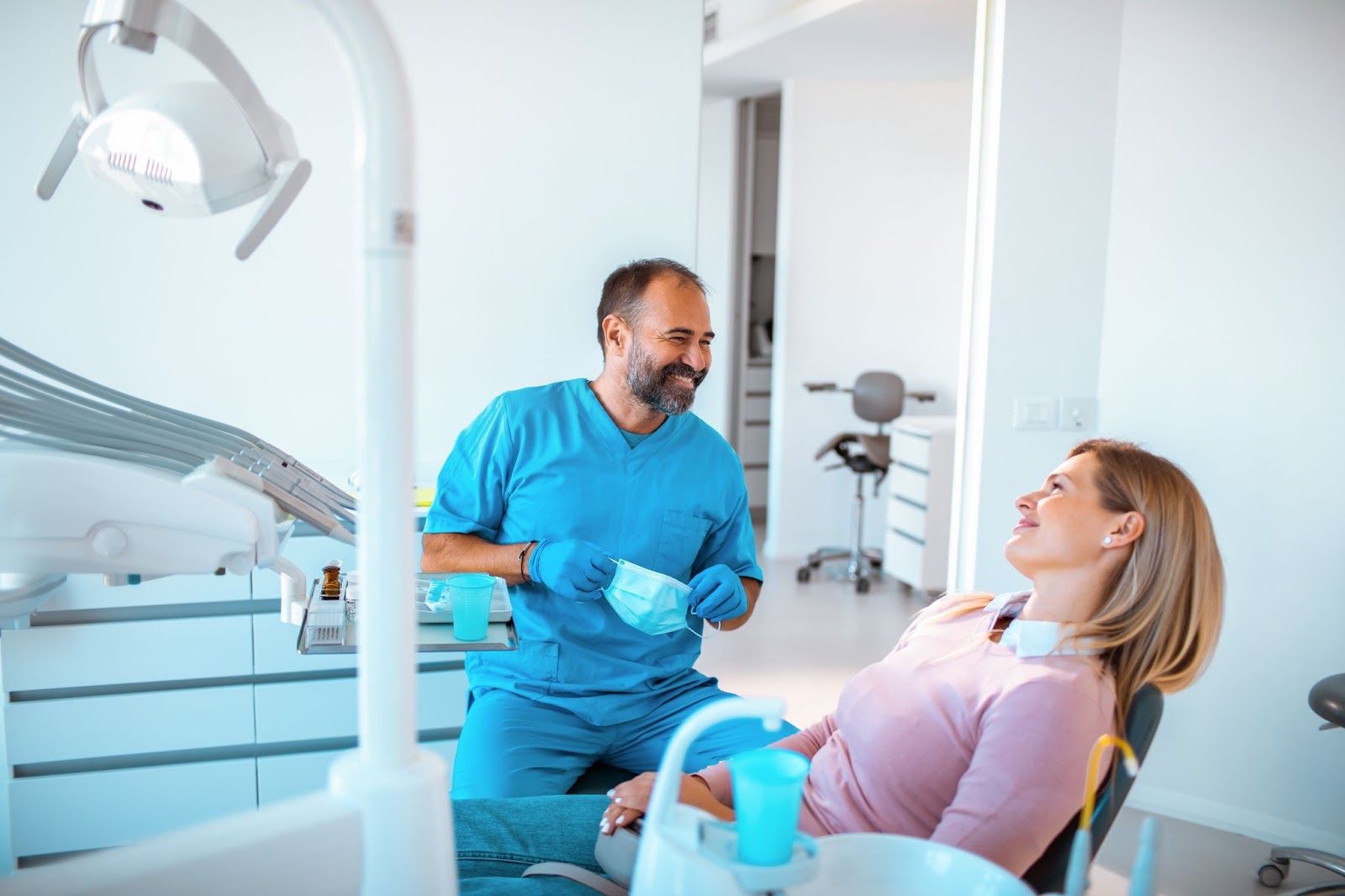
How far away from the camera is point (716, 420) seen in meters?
6.31

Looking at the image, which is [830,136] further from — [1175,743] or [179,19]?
[179,19]

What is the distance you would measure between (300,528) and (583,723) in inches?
34.7

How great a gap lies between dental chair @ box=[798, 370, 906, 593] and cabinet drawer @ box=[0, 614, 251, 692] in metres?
3.25

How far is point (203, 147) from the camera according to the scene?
971 millimetres

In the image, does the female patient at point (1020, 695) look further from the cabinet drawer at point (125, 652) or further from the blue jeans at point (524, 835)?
the cabinet drawer at point (125, 652)

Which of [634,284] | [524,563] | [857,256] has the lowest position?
[524,563]

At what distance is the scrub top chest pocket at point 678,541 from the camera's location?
235cm

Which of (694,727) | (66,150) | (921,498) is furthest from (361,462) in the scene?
(921,498)

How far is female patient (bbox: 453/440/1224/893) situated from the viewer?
1.30 m

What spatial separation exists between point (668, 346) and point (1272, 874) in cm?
184

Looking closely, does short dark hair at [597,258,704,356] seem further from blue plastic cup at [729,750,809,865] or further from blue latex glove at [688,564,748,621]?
blue plastic cup at [729,750,809,865]

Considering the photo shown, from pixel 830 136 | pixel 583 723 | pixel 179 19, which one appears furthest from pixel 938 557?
pixel 179 19

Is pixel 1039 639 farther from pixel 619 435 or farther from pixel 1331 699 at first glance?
pixel 1331 699

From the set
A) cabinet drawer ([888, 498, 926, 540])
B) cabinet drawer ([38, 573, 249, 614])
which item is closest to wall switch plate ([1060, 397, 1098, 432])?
cabinet drawer ([888, 498, 926, 540])
